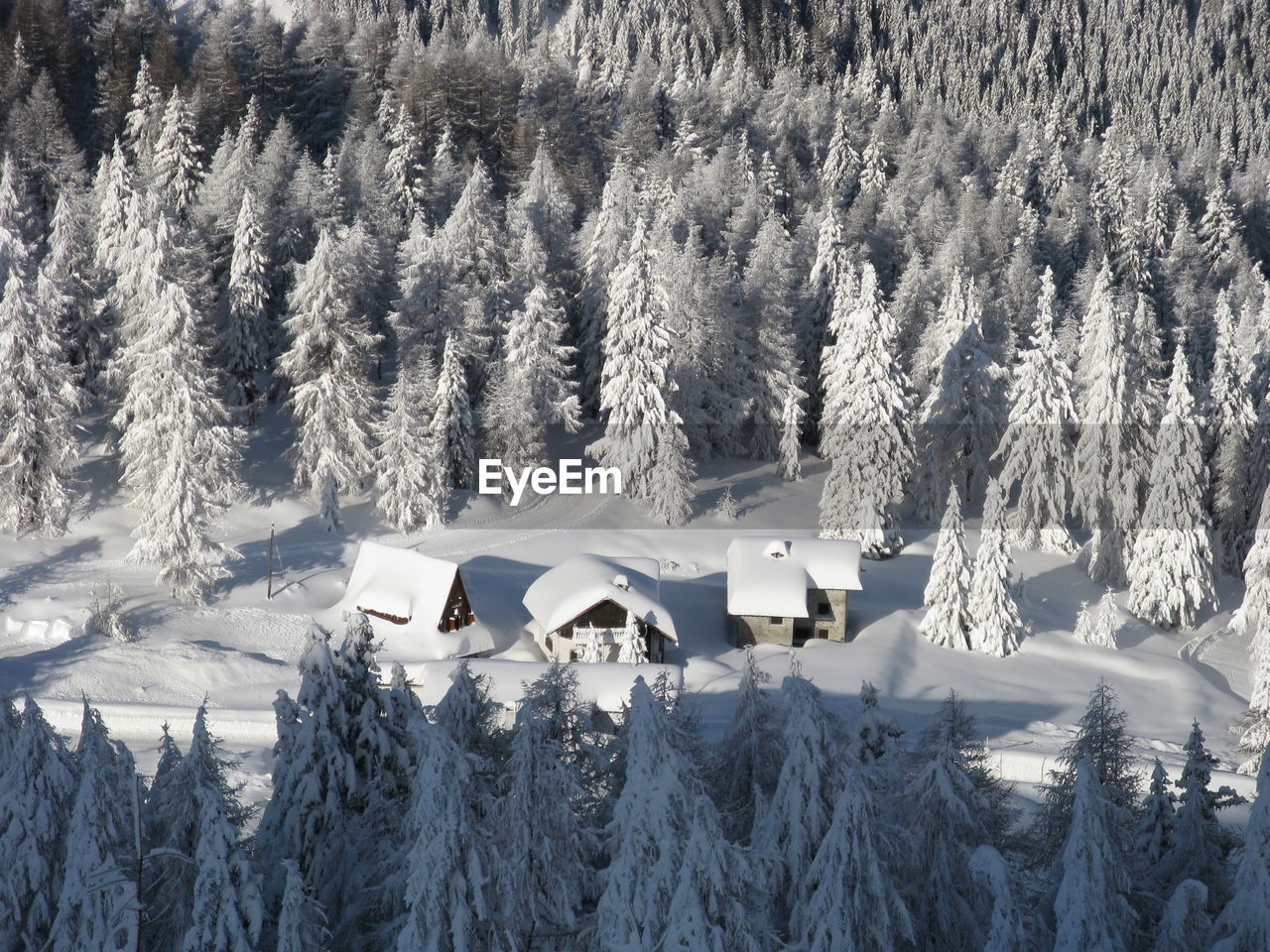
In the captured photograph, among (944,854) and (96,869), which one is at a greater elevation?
(96,869)

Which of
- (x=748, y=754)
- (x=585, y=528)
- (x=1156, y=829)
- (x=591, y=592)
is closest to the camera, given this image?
(x=1156, y=829)

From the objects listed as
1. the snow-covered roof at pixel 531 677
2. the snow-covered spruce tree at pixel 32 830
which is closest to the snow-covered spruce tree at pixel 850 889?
the snow-covered spruce tree at pixel 32 830

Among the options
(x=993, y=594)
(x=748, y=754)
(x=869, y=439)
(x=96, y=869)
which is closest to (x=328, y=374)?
(x=869, y=439)

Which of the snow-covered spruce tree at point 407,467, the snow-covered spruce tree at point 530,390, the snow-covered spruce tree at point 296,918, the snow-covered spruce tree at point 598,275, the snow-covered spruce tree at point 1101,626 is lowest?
the snow-covered spruce tree at point 1101,626

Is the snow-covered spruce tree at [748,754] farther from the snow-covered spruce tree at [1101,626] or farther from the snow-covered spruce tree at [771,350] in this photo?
the snow-covered spruce tree at [771,350]

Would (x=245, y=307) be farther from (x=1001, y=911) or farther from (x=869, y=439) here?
(x=1001, y=911)

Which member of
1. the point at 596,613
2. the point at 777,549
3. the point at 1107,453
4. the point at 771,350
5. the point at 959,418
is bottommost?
the point at 596,613
